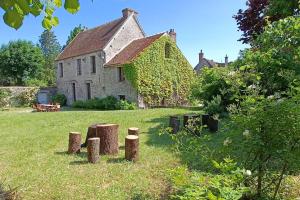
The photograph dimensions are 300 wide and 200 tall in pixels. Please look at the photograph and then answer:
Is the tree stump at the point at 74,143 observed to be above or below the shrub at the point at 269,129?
below

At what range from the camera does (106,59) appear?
27.1 meters

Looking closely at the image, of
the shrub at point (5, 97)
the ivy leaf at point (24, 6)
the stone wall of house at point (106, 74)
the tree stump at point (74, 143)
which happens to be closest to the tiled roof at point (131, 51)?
the stone wall of house at point (106, 74)

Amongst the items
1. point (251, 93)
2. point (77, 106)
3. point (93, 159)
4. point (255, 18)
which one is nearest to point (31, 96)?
point (77, 106)

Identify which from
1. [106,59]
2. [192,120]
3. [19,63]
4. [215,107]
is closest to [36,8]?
[192,120]

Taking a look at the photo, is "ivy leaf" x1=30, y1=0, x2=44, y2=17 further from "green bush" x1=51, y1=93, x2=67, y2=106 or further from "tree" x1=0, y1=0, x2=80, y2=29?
"green bush" x1=51, y1=93, x2=67, y2=106

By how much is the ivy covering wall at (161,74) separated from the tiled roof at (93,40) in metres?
4.08

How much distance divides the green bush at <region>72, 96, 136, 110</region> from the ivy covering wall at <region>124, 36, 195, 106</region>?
157 centimetres

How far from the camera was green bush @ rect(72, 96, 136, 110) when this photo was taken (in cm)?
2438

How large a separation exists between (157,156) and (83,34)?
91.2 feet

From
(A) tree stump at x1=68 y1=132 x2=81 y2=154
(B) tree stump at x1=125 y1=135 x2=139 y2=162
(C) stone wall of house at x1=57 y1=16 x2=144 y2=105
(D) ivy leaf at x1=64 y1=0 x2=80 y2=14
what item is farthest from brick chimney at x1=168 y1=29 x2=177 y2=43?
(D) ivy leaf at x1=64 y1=0 x2=80 y2=14

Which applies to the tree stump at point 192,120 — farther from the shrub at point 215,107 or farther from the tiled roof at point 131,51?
the tiled roof at point 131,51

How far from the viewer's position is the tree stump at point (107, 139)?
8695 mm

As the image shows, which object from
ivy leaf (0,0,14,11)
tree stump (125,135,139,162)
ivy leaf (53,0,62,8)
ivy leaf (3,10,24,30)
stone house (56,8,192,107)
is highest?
stone house (56,8,192,107)

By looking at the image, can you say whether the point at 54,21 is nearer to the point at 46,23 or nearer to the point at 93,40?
the point at 46,23
